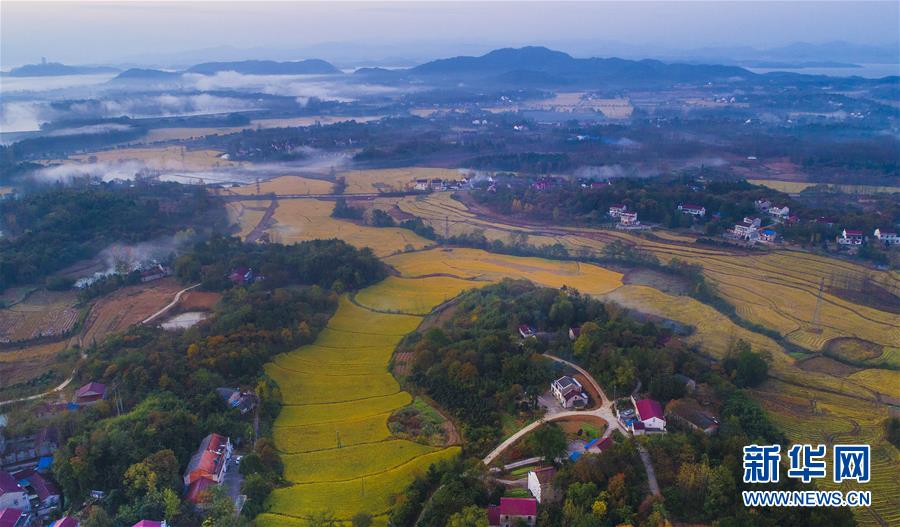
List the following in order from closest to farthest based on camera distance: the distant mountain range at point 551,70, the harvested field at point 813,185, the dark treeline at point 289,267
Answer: the dark treeline at point 289,267
the harvested field at point 813,185
the distant mountain range at point 551,70

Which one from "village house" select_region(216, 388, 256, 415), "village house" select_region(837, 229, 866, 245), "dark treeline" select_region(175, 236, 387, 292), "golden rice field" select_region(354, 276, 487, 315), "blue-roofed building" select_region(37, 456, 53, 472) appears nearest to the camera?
"blue-roofed building" select_region(37, 456, 53, 472)

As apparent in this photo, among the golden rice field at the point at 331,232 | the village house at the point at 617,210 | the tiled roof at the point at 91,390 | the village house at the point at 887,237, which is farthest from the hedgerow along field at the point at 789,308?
the tiled roof at the point at 91,390

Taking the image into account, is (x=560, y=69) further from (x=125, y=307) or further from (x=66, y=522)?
(x=66, y=522)

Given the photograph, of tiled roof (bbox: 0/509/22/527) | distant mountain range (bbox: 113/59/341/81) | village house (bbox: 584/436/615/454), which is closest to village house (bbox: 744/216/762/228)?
village house (bbox: 584/436/615/454)

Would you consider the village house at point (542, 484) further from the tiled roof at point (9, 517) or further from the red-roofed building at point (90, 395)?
the red-roofed building at point (90, 395)

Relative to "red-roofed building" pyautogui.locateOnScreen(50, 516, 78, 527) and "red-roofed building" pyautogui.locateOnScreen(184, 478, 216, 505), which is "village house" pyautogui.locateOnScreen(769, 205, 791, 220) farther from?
"red-roofed building" pyautogui.locateOnScreen(50, 516, 78, 527)

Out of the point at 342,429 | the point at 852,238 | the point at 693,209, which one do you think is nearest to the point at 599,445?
the point at 342,429
